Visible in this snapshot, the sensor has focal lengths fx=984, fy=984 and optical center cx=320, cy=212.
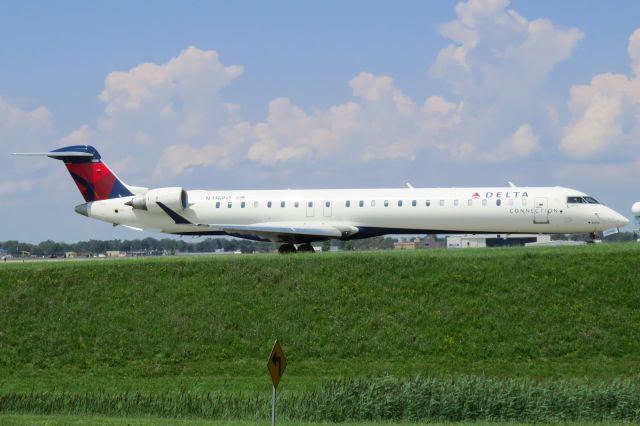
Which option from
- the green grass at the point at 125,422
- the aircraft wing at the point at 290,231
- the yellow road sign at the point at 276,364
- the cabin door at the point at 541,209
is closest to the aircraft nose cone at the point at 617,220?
the cabin door at the point at 541,209

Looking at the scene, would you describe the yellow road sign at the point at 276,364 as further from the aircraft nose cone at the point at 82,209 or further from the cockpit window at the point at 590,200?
the aircraft nose cone at the point at 82,209

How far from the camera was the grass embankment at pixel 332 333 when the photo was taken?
2470 cm

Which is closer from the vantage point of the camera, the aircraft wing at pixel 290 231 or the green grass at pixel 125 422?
the green grass at pixel 125 422

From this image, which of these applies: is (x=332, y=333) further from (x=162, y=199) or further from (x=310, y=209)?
(x=162, y=199)

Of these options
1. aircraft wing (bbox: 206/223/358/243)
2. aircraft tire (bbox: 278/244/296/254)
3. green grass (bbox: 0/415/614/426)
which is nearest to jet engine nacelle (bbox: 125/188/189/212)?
aircraft wing (bbox: 206/223/358/243)

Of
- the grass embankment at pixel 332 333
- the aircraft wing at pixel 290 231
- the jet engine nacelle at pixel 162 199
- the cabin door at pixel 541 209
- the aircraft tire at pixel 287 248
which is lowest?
the grass embankment at pixel 332 333

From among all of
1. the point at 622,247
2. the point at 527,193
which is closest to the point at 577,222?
the point at 527,193

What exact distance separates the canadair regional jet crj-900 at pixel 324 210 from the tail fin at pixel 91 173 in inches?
2.1

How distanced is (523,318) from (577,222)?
43.9 feet

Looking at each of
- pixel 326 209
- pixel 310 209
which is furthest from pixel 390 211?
pixel 310 209

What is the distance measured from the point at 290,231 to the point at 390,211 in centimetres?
480

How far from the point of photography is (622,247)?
3628cm

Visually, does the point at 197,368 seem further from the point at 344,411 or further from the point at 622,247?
the point at 622,247

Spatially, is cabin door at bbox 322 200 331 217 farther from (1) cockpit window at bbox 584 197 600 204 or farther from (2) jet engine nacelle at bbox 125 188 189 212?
(1) cockpit window at bbox 584 197 600 204
